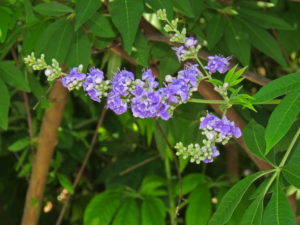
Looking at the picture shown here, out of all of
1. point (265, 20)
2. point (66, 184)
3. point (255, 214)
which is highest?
point (265, 20)

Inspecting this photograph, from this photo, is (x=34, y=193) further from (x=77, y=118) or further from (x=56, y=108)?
(x=77, y=118)

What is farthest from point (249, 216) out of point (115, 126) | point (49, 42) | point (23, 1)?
point (115, 126)

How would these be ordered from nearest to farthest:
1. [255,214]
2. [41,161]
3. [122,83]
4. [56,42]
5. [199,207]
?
1. [122,83]
2. [255,214]
3. [56,42]
4. [199,207]
5. [41,161]

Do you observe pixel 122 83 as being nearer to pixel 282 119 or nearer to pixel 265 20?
pixel 282 119

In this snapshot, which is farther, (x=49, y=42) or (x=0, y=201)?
(x=0, y=201)

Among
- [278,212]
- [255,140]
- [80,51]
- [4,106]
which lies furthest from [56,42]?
[278,212]

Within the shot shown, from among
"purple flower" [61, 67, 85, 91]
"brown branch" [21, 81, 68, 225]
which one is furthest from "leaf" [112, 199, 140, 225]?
"purple flower" [61, 67, 85, 91]

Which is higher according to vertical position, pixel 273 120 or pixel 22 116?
pixel 273 120
